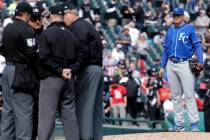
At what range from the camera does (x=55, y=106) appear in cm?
1027

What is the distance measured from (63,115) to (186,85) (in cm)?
235

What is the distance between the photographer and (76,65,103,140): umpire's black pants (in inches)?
425

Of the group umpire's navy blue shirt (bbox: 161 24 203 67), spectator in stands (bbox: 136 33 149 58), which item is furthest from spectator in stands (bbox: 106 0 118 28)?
umpire's navy blue shirt (bbox: 161 24 203 67)

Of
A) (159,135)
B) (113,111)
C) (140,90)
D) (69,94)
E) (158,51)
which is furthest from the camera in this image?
(158,51)

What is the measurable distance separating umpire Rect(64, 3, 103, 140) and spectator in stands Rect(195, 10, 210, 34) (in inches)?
596

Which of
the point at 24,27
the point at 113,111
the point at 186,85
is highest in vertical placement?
the point at 24,27

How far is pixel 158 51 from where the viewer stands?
24.6 metres

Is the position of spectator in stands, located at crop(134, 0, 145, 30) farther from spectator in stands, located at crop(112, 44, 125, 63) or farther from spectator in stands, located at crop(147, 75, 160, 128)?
spectator in stands, located at crop(147, 75, 160, 128)

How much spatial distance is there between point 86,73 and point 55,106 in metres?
0.85

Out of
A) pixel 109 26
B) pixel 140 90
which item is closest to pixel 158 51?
pixel 109 26

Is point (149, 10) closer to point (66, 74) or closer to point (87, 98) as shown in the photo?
point (87, 98)

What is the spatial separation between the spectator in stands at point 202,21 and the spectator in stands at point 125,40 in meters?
2.77

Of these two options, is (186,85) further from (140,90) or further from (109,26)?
(109,26)

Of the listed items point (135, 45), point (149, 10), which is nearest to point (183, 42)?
point (135, 45)
